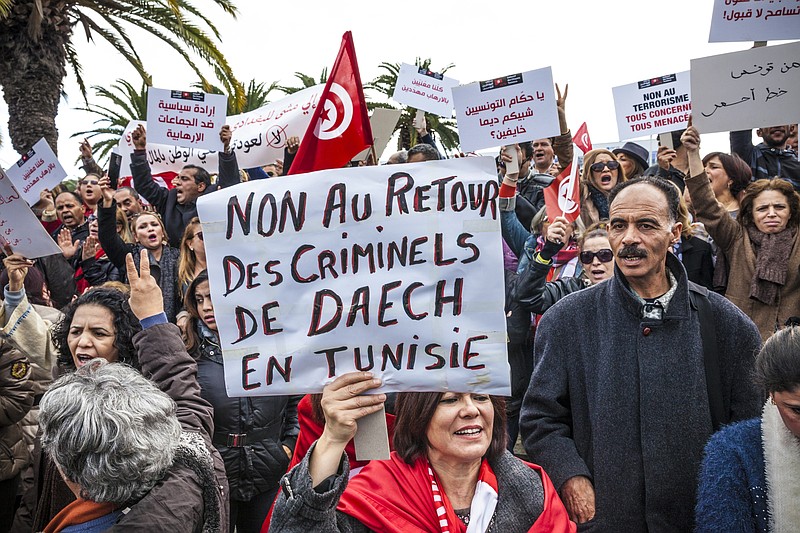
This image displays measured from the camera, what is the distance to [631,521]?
9.39 ft

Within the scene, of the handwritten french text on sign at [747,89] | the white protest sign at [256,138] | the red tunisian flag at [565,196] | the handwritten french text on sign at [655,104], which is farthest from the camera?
the white protest sign at [256,138]

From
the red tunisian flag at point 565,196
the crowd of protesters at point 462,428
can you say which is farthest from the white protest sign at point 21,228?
the red tunisian flag at point 565,196

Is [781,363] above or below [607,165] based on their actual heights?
below

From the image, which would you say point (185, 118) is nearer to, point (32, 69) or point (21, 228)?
point (21, 228)

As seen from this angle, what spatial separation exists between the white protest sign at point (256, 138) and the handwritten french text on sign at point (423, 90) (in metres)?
1.53

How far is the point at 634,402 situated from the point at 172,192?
528cm

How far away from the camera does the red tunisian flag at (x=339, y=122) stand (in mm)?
2900

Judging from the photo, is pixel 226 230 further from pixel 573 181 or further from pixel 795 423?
pixel 573 181

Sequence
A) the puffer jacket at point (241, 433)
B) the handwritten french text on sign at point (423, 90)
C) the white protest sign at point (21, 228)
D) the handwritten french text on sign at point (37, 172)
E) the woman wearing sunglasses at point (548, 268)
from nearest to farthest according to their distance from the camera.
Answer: the puffer jacket at point (241, 433), the woman wearing sunglasses at point (548, 268), the white protest sign at point (21, 228), the handwritten french text on sign at point (37, 172), the handwritten french text on sign at point (423, 90)

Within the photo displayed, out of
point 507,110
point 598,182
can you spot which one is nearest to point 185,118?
point 507,110

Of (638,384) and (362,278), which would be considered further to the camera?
(638,384)

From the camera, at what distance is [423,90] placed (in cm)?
913

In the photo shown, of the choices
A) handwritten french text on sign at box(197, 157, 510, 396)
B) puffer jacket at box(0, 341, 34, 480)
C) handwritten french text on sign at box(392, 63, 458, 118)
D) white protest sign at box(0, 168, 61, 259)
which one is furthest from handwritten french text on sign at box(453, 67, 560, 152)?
handwritten french text on sign at box(197, 157, 510, 396)

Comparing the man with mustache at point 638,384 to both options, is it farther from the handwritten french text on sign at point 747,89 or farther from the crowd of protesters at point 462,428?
the handwritten french text on sign at point 747,89
